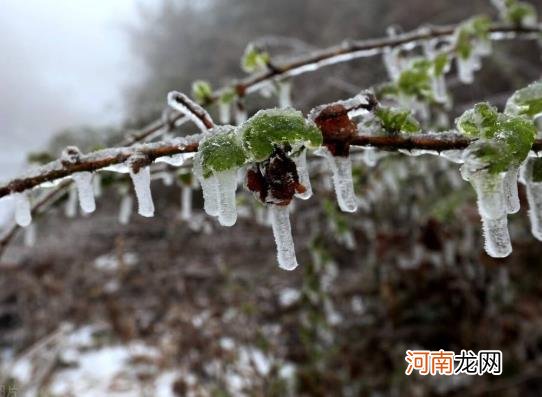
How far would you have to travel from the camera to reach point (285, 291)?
409 cm

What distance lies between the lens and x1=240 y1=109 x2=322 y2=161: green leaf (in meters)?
0.45

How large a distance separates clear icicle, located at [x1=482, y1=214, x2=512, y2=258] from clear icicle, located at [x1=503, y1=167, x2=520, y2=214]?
19 millimetres

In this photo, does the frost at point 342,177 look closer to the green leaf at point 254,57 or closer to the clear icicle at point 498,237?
the clear icicle at point 498,237

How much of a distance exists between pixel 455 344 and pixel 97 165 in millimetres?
2928

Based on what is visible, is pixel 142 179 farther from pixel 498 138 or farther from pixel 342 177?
pixel 498 138

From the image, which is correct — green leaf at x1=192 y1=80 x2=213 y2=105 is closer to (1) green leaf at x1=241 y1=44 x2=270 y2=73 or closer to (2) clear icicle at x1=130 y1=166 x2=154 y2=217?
(1) green leaf at x1=241 y1=44 x2=270 y2=73

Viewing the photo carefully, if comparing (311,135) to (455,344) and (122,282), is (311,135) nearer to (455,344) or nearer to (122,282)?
(455,344)

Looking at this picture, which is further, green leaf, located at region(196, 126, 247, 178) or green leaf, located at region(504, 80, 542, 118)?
green leaf, located at region(504, 80, 542, 118)

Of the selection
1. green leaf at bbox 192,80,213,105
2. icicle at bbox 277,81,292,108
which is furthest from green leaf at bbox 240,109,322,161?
icicle at bbox 277,81,292,108

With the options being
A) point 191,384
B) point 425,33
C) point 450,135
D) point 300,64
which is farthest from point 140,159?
point 191,384

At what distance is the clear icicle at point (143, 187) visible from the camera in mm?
570

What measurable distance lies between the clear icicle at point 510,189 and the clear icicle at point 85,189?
465 mm

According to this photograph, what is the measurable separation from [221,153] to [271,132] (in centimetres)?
5

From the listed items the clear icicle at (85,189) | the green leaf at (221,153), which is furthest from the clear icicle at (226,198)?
the clear icicle at (85,189)
